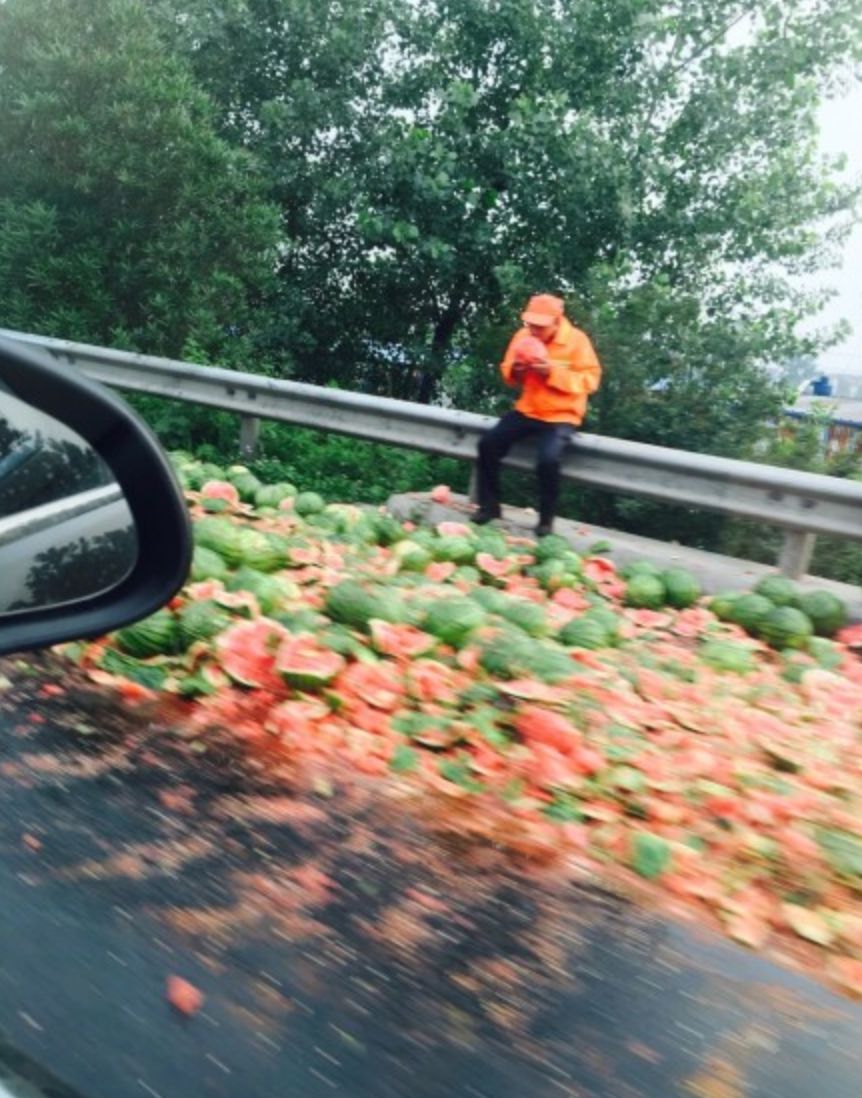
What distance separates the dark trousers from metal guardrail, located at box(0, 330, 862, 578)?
0.44 ft

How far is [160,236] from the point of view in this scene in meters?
14.7

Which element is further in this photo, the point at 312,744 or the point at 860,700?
the point at 860,700

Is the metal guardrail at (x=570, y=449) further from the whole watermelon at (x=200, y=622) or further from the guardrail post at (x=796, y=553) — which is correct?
the whole watermelon at (x=200, y=622)

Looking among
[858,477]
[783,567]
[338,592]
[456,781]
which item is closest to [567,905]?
[456,781]

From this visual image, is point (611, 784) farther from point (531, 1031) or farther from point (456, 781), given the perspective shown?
point (531, 1031)

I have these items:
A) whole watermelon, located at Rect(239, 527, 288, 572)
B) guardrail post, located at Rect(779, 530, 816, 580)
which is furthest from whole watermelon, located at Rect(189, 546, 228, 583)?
guardrail post, located at Rect(779, 530, 816, 580)

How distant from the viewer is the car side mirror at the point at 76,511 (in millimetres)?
1843

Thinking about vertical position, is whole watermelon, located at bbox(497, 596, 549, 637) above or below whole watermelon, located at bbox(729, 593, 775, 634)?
below

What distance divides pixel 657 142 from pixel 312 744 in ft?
47.9

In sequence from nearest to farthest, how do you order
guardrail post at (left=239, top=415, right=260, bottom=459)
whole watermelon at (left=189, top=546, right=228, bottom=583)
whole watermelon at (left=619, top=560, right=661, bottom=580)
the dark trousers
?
whole watermelon at (left=189, top=546, right=228, bottom=583), whole watermelon at (left=619, top=560, right=661, bottom=580), the dark trousers, guardrail post at (left=239, top=415, right=260, bottom=459)

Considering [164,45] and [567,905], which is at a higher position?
[164,45]

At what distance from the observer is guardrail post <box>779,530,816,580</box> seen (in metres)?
7.00

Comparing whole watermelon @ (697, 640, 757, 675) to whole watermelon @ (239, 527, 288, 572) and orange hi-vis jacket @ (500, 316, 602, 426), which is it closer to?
whole watermelon @ (239, 527, 288, 572)

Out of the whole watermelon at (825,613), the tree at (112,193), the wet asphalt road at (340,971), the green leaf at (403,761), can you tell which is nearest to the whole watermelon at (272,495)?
the whole watermelon at (825,613)
